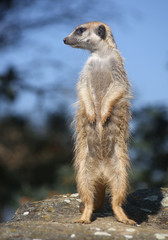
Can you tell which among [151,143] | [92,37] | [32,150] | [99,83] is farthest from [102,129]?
[32,150]

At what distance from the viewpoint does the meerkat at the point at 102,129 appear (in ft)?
14.4

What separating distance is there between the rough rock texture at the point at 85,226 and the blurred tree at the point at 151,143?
9.52 ft

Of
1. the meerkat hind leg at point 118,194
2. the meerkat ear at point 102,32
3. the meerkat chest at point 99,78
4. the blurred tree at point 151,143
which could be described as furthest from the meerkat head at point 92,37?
the blurred tree at point 151,143

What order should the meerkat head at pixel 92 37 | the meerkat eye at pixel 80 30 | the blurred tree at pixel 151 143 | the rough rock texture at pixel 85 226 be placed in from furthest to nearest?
the blurred tree at pixel 151 143 → the meerkat eye at pixel 80 30 → the meerkat head at pixel 92 37 → the rough rock texture at pixel 85 226

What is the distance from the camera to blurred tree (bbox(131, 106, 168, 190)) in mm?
8547

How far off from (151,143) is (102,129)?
14.3ft

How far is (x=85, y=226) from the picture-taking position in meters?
3.83

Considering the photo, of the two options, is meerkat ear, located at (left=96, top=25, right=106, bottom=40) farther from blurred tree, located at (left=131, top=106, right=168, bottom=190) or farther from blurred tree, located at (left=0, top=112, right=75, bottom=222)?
blurred tree, located at (left=0, top=112, right=75, bottom=222)

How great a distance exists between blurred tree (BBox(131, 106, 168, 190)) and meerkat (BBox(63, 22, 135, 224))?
391cm

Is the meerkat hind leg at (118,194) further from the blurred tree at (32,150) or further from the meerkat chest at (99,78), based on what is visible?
the blurred tree at (32,150)

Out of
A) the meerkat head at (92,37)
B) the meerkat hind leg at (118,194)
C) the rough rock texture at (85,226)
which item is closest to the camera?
the rough rock texture at (85,226)

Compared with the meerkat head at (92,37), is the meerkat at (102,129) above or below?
below

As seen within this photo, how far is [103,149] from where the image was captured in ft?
14.7

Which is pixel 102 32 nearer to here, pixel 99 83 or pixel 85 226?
pixel 99 83
